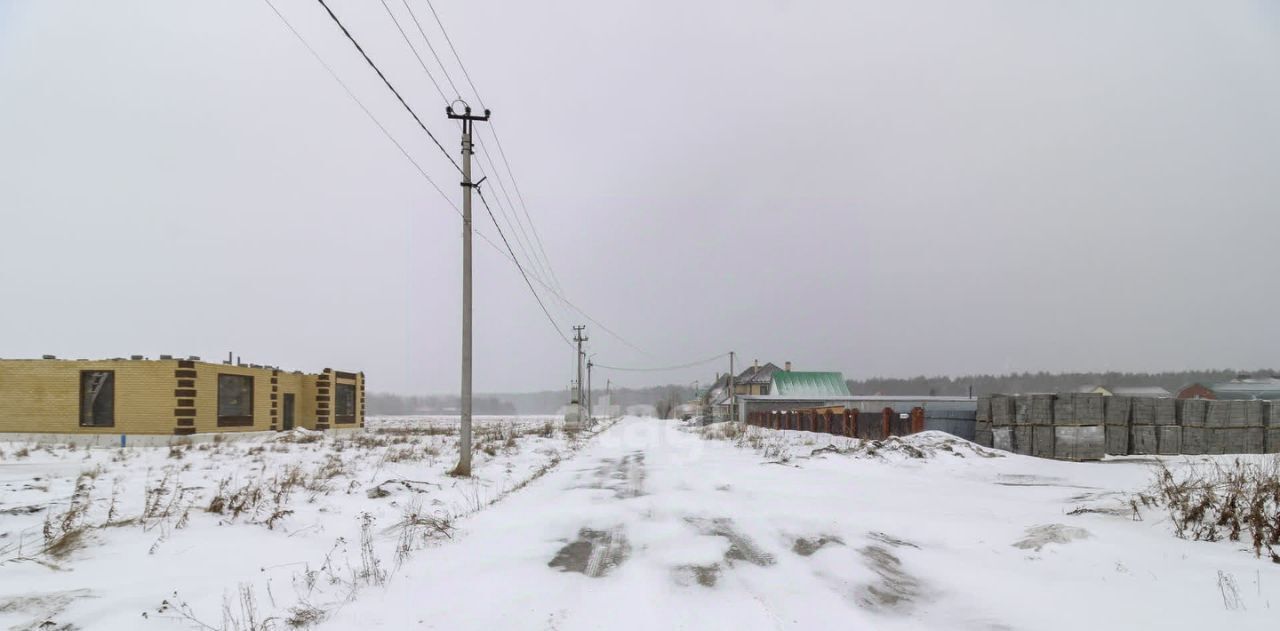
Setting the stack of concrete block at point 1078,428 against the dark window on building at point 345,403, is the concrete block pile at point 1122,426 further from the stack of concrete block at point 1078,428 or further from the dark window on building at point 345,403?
the dark window on building at point 345,403

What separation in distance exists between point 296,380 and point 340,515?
31482 millimetres

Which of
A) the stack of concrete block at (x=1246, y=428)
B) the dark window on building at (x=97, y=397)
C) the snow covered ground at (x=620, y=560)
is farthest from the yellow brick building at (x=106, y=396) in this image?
the stack of concrete block at (x=1246, y=428)

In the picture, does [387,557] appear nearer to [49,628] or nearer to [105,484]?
[49,628]

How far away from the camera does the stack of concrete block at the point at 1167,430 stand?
54.9 ft

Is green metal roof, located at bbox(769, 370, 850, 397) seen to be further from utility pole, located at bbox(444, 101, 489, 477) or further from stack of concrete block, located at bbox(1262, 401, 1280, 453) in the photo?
utility pole, located at bbox(444, 101, 489, 477)

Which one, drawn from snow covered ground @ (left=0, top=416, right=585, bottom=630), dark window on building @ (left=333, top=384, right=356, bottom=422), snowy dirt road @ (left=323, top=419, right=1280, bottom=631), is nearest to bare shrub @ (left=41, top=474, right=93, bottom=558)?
snow covered ground @ (left=0, top=416, right=585, bottom=630)

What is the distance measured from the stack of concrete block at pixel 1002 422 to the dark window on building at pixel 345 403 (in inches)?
1377

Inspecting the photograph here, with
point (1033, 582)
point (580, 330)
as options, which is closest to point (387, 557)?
point (1033, 582)

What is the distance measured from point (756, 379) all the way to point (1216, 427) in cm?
7212

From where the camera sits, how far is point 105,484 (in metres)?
10.1

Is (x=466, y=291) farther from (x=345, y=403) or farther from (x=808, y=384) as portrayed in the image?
(x=808, y=384)

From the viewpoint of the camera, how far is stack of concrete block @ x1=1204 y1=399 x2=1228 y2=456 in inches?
673

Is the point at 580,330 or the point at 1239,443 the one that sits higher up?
the point at 580,330

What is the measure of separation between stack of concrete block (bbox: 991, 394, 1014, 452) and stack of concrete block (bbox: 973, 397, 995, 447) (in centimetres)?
15
